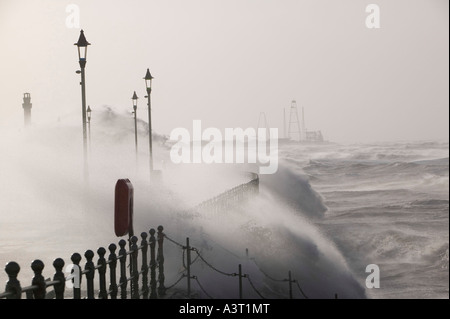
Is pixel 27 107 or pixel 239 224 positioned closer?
pixel 239 224

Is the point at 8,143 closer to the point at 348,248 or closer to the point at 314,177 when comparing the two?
the point at 348,248

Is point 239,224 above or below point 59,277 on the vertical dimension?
below

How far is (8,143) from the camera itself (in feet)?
193

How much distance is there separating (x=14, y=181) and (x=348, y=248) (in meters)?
19.8

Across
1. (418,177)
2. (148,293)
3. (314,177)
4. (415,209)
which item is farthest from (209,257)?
(314,177)

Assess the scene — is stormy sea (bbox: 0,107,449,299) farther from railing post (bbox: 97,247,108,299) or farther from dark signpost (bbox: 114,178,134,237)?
railing post (bbox: 97,247,108,299)

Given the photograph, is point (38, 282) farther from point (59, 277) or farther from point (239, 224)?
point (239, 224)

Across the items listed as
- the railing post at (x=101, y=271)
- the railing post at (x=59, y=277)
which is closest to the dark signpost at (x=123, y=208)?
the railing post at (x=101, y=271)

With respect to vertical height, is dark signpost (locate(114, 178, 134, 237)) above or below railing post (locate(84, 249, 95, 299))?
above

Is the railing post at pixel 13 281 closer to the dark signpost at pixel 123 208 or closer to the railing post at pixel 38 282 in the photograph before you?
the railing post at pixel 38 282

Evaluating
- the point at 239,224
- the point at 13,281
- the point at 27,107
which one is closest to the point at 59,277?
the point at 13,281

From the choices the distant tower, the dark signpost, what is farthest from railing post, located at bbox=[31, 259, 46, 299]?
the distant tower

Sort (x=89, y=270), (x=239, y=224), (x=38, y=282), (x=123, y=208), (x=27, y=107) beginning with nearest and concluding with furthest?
(x=38, y=282) → (x=89, y=270) → (x=123, y=208) → (x=239, y=224) → (x=27, y=107)

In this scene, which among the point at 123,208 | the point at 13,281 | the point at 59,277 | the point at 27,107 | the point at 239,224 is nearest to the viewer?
the point at 13,281
